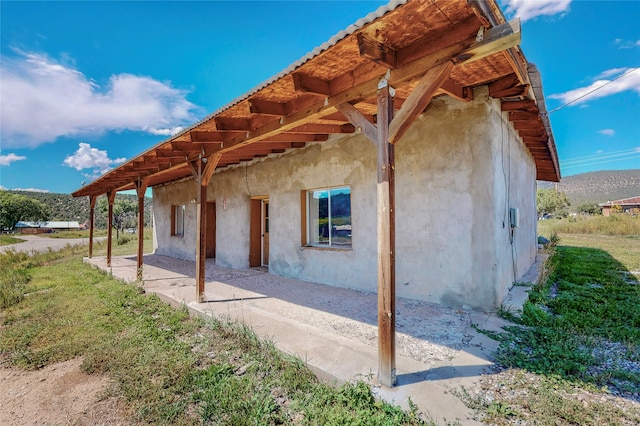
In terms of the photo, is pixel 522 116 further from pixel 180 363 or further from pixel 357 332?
pixel 180 363

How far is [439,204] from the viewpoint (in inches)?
189

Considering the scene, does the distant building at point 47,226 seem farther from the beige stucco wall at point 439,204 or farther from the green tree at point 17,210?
the beige stucco wall at point 439,204

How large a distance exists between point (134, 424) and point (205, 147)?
13.9 feet

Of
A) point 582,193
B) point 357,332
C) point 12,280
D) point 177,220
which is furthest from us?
point 582,193

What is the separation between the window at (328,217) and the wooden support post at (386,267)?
3670 mm

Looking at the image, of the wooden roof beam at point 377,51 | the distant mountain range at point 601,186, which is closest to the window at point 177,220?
the wooden roof beam at point 377,51

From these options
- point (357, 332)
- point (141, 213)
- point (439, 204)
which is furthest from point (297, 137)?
point (141, 213)

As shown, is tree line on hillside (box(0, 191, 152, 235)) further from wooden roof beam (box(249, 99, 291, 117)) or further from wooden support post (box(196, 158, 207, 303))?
wooden roof beam (box(249, 99, 291, 117))

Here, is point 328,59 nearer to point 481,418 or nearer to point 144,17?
point 481,418

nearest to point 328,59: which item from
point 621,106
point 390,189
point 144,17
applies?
point 390,189

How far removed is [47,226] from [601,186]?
108528mm

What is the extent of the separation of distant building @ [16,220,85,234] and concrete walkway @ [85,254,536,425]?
208 ft

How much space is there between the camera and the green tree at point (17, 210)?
49119 millimetres

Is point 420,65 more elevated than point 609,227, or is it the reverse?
point 420,65
